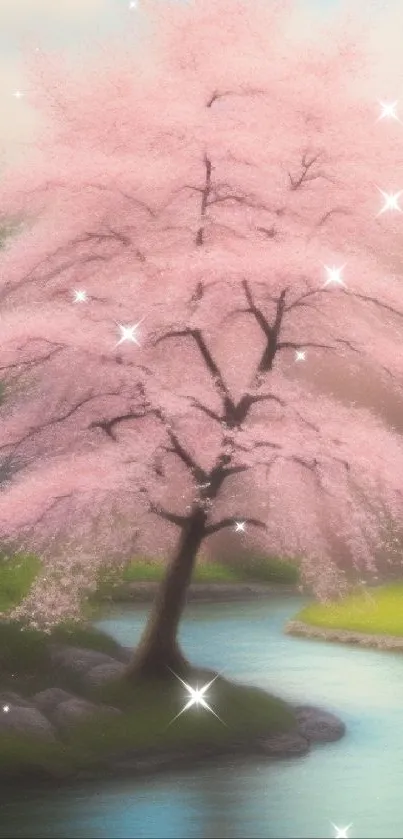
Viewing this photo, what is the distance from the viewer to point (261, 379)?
539 inches

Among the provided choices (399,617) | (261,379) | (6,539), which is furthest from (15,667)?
(399,617)

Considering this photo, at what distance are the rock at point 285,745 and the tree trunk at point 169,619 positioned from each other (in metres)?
1.62

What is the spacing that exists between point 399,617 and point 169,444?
12737mm

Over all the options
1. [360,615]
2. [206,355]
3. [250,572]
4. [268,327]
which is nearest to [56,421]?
[206,355]

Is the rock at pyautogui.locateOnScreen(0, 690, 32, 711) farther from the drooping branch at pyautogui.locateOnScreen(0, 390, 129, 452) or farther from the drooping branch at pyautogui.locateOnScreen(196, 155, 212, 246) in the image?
the drooping branch at pyautogui.locateOnScreen(196, 155, 212, 246)

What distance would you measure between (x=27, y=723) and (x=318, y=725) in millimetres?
4488

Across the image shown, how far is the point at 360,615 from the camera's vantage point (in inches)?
968

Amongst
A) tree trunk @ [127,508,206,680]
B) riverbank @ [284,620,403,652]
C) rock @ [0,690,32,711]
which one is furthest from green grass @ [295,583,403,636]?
rock @ [0,690,32,711]

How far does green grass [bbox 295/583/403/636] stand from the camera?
23397mm

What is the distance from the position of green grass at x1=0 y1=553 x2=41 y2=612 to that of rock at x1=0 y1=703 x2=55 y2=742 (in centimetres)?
544

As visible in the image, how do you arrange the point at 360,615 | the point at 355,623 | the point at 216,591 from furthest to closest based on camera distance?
the point at 216,591 < the point at 360,615 < the point at 355,623

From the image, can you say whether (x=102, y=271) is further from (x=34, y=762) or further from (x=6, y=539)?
(x=34, y=762)

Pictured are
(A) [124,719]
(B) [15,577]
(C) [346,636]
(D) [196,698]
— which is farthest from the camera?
(C) [346,636]

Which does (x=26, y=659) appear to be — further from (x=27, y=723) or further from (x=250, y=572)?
(x=250, y=572)
